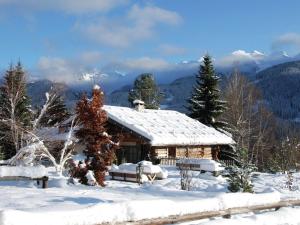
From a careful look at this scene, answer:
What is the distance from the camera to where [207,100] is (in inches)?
2012

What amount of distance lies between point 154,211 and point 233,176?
811cm

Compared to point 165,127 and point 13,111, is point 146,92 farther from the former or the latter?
point 13,111

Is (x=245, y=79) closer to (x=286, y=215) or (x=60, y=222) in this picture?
(x=286, y=215)

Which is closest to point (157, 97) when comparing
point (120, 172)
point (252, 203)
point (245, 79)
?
point (245, 79)

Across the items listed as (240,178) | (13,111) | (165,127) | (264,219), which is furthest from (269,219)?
(165,127)

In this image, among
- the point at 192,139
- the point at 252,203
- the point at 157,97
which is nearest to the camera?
the point at 252,203

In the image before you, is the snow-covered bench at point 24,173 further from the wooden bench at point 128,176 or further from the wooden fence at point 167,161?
the wooden fence at point 167,161

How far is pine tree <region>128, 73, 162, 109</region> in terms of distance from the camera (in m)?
74.1

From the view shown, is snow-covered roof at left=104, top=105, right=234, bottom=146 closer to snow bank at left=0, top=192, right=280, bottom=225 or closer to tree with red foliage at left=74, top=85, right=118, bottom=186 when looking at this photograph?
tree with red foliage at left=74, top=85, right=118, bottom=186

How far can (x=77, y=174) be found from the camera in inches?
880

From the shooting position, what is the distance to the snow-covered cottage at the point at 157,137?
122 feet

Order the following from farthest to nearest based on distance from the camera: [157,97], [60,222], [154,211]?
[157,97] < [154,211] < [60,222]

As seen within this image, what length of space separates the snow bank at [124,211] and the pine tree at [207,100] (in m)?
37.8

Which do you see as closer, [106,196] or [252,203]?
[252,203]
